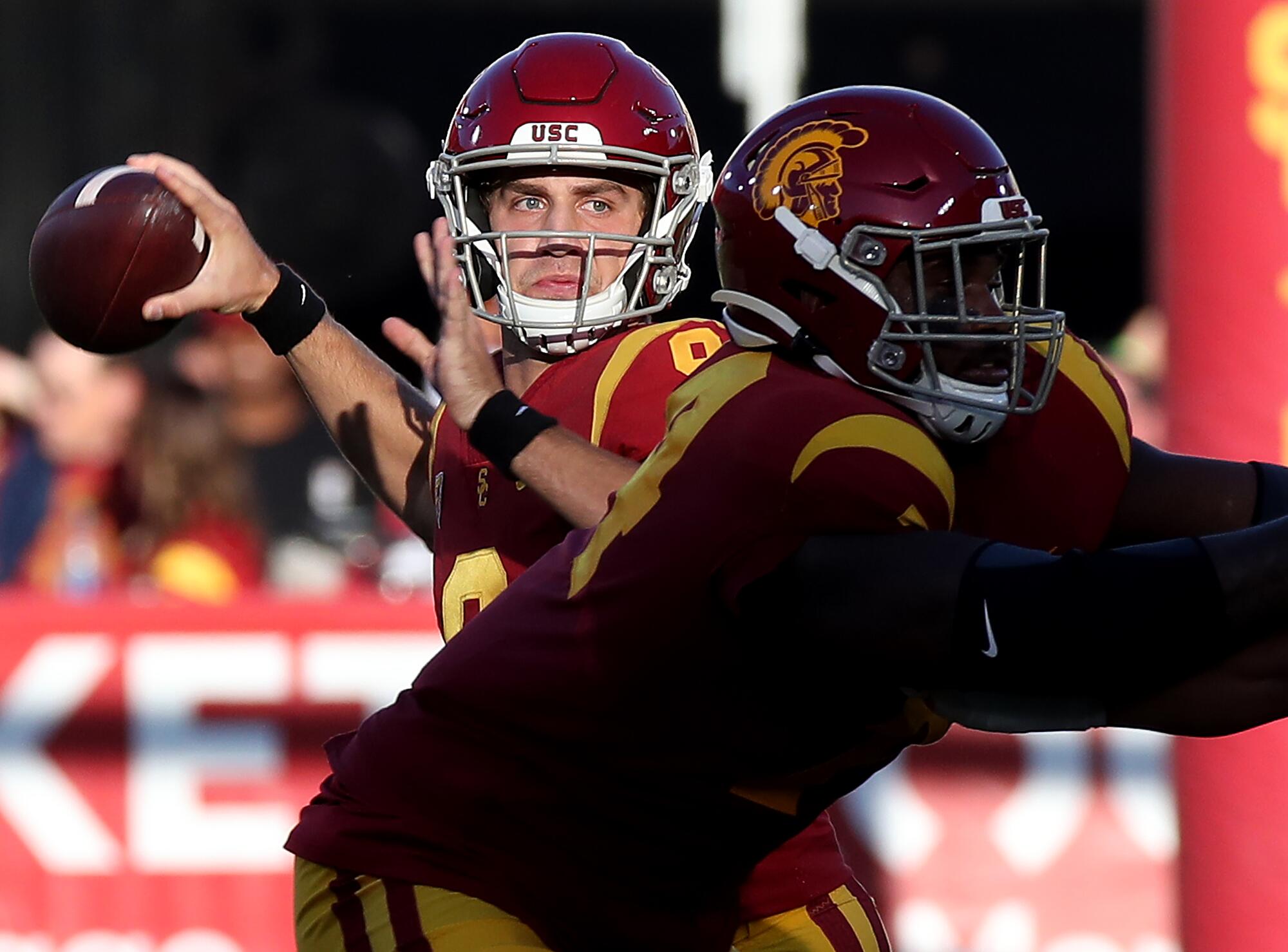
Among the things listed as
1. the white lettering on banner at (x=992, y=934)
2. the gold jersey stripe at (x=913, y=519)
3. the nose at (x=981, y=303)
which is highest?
the nose at (x=981, y=303)

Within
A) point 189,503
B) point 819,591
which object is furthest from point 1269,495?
point 189,503

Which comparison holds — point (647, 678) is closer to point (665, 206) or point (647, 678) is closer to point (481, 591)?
point (481, 591)

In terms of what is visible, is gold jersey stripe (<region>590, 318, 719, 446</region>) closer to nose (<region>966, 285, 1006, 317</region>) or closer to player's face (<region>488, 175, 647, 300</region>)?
player's face (<region>488, 175, 647, 300</region>)

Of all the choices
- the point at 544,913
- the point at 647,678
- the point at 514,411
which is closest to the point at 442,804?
the point at 544,913

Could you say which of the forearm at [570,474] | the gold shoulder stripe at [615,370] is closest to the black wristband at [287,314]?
the gold shoulder stripe at [615,370]

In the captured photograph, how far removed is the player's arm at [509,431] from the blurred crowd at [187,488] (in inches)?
96.8

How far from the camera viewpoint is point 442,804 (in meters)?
2.33

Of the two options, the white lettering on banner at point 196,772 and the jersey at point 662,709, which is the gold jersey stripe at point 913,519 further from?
the white lettering on banner at point 196,772

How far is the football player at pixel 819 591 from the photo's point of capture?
191 centimetres

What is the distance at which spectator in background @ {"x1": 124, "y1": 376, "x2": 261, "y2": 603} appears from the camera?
5.57 meters

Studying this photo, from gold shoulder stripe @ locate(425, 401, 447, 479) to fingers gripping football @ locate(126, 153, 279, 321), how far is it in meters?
0.32

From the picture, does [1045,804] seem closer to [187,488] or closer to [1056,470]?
[1056,470]

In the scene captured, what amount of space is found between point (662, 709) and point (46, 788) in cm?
277

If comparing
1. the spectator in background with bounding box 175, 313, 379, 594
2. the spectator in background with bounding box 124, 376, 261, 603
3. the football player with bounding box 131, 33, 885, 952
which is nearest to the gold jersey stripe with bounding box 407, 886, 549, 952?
the football player with bounding box 131, 33, 885, 952
